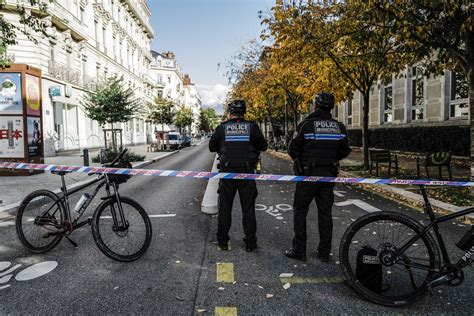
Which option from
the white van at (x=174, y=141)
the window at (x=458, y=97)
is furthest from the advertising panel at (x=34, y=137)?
the white van at (x=174, y=141)

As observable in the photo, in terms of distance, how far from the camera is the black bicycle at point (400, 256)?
2.83 metres

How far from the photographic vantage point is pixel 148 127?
52875 millimetres

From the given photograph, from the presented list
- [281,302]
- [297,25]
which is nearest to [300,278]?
[281,302]

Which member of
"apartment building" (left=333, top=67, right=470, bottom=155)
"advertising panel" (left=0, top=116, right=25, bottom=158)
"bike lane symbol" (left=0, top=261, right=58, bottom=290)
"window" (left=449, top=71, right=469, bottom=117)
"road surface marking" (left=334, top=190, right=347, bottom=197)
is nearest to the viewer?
"bike lane symbol" (left=0, top=261, right=58, bottom=290)

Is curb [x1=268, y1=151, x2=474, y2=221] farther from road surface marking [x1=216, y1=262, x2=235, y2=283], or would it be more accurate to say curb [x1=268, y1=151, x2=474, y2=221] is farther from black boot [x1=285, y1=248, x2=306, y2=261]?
road surface marking [x1=216, y1=262, x2=235, y2=283]

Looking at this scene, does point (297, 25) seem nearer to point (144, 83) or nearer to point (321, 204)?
point (321, 204)

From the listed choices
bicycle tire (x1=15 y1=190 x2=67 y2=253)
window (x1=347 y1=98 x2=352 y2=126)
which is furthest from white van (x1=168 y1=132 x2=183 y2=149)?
bicycle tire (x1=15 y1=190 x2=67 y2=253)

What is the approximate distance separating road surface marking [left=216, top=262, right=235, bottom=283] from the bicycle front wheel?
3.17 ft

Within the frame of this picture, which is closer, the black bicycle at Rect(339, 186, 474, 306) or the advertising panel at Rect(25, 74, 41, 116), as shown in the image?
the black bicycle at Rect(339, 186, 474, 306)

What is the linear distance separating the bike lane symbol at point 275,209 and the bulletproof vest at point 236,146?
6.80ft

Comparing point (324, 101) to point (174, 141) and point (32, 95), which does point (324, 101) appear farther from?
point (174, 141)

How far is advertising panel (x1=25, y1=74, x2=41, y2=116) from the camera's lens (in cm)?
1150

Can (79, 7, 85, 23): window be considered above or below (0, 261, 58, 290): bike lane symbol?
above

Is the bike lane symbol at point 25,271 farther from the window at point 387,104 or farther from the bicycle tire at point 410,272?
the window at point 387,104
